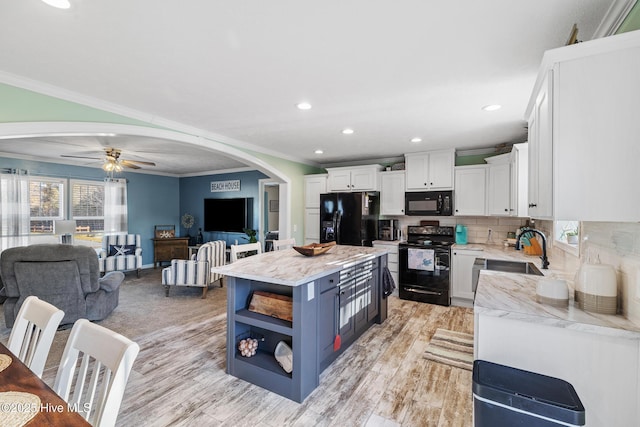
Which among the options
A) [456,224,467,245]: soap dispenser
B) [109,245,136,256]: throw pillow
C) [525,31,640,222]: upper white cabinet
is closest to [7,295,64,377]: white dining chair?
[525,31,640,222]: upper white cabinet

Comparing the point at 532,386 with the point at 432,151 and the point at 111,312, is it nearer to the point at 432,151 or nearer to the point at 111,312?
the point at 432,151

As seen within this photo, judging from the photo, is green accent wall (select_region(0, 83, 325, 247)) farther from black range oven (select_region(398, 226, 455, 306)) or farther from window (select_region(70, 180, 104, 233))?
window (select_region(70, 180, 104, 233))

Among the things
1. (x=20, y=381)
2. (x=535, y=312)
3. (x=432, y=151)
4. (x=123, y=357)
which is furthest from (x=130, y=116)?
(x=432, y=151)

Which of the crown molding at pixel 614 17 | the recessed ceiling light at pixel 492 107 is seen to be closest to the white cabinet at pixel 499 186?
the recessed ceiling light at pixel 492 107

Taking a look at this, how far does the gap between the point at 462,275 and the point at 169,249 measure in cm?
647

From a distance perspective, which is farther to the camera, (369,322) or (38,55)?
(369,322)

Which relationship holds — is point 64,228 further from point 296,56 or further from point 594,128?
point 594,128

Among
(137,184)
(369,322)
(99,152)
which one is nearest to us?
(369,322)

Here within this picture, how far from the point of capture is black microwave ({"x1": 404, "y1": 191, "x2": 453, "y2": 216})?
4.51 m

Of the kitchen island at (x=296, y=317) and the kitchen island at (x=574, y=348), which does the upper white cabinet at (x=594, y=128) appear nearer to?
the kitchen island at (x=574, y=348)

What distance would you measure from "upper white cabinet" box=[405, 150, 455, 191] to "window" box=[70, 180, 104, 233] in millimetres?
6482

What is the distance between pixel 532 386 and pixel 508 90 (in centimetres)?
220

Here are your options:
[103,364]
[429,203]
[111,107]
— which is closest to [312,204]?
[429,203]

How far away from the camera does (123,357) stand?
35.5 inches
